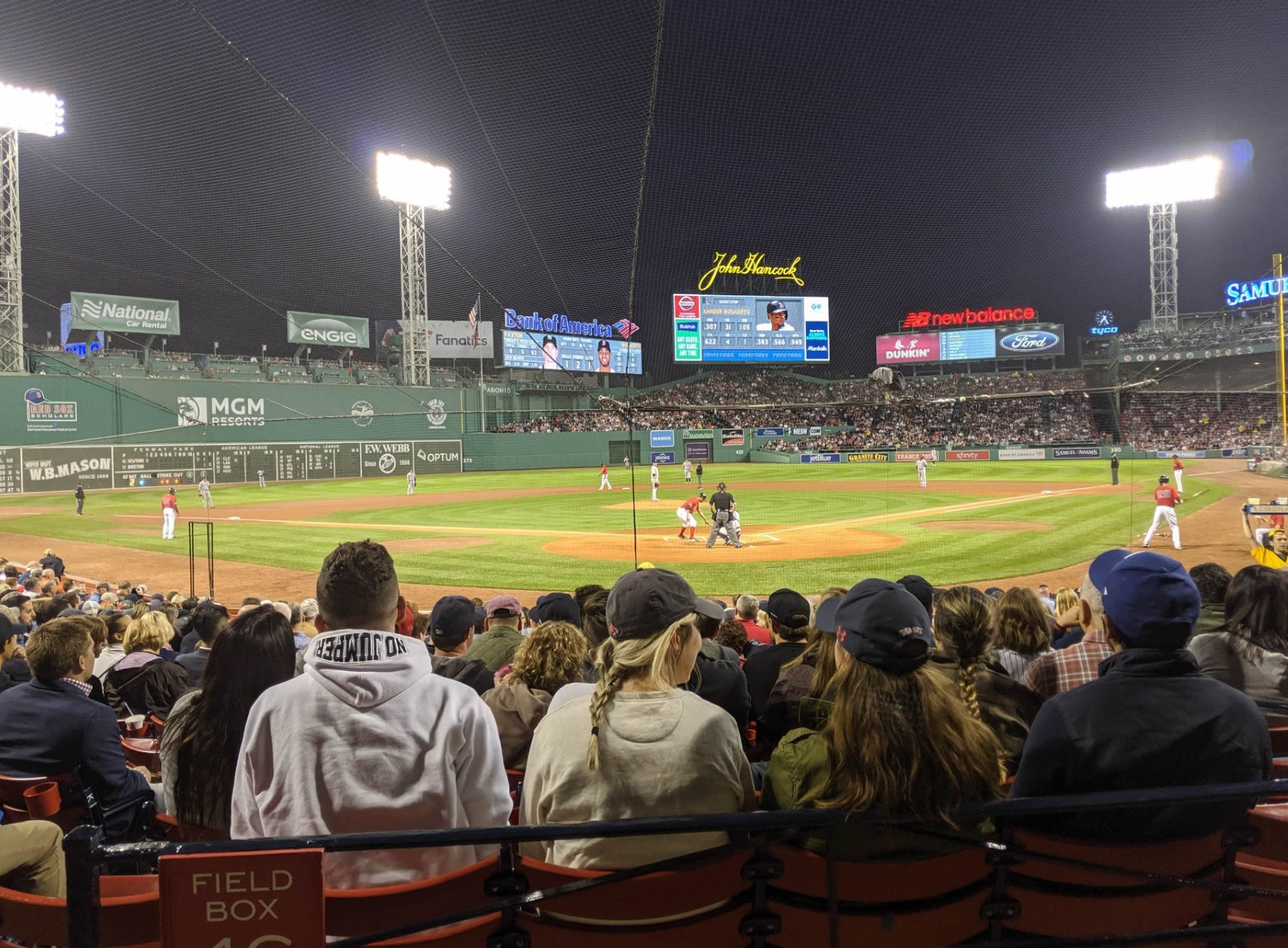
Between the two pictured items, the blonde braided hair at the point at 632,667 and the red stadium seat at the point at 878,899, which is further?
the blonde braided hair at the point at 632,667

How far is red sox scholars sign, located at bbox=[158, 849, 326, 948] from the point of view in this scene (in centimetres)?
167

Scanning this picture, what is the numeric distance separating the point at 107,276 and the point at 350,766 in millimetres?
58624

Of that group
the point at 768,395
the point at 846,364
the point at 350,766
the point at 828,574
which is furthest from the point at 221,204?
the point at 846,364

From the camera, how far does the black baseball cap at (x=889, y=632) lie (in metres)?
1.98

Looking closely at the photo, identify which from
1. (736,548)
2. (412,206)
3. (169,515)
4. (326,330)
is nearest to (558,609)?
(736,548)

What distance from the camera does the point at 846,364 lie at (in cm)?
6906

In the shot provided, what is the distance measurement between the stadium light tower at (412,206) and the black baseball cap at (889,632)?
24.4 m

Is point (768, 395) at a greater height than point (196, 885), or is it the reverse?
point (768, 395)

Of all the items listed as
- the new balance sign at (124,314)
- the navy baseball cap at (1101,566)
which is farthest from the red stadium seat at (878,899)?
the new balance sign at (124,314)

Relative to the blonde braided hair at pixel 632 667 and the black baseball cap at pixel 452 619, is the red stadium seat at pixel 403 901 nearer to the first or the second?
the blonde braided hair at pixel 632 667

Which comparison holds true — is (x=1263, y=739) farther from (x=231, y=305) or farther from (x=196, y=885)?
(x=231, y=305)

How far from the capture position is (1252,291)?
48344 mm

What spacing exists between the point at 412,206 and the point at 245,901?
35150mm

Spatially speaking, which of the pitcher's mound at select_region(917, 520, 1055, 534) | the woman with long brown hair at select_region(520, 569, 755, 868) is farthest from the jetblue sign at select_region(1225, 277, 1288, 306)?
the woman with long brown hair at select_region(520, 569, 755, 868)
